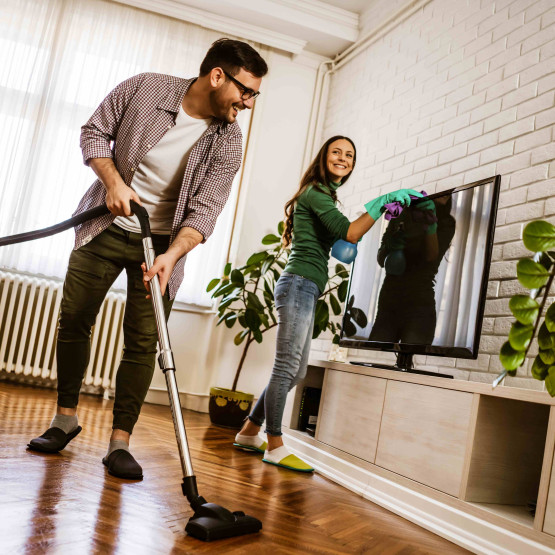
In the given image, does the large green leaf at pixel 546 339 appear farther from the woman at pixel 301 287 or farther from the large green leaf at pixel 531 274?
the woman at pixel 301 287

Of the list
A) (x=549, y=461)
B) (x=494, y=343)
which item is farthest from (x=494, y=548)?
(x=494, y=343)

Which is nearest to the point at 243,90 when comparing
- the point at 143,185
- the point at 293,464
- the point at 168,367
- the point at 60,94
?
the point at 143,185

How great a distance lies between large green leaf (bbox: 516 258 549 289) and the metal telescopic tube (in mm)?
843

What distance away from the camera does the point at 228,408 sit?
11.9ft

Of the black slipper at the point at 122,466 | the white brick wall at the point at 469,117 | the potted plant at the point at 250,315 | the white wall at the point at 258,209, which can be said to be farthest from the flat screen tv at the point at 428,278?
the white wall at the point at 258,209

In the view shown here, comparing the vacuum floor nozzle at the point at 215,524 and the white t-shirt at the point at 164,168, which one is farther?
the white t-shirt at the point at 164,168

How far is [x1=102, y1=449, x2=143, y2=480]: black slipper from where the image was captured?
1.77 m

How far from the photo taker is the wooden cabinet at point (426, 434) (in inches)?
75.0

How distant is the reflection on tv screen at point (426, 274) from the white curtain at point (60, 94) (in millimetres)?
1755

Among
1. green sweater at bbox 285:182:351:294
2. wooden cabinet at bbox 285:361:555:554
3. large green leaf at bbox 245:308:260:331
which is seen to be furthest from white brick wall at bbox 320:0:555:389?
green sweater at bbox 285:182:351:294

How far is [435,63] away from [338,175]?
3.84ft

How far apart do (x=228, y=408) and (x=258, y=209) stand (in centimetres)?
158

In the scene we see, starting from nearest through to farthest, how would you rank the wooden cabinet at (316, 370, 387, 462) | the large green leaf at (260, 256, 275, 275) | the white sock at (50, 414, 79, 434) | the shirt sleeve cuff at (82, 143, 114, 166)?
the shirt sleeve cuff at (82, 143, 114, 166)
the white sock at (50, 414, 79, 434)
the wooden cabinet at (316, 370, 387, 462)
the large green leaf at (260, 256, 275, 275)

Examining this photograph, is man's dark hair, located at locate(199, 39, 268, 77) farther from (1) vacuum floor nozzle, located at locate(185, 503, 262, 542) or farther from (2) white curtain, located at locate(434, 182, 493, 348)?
(1) vacuum floor nozzle, located at locate(185, 503, 262, 542)
